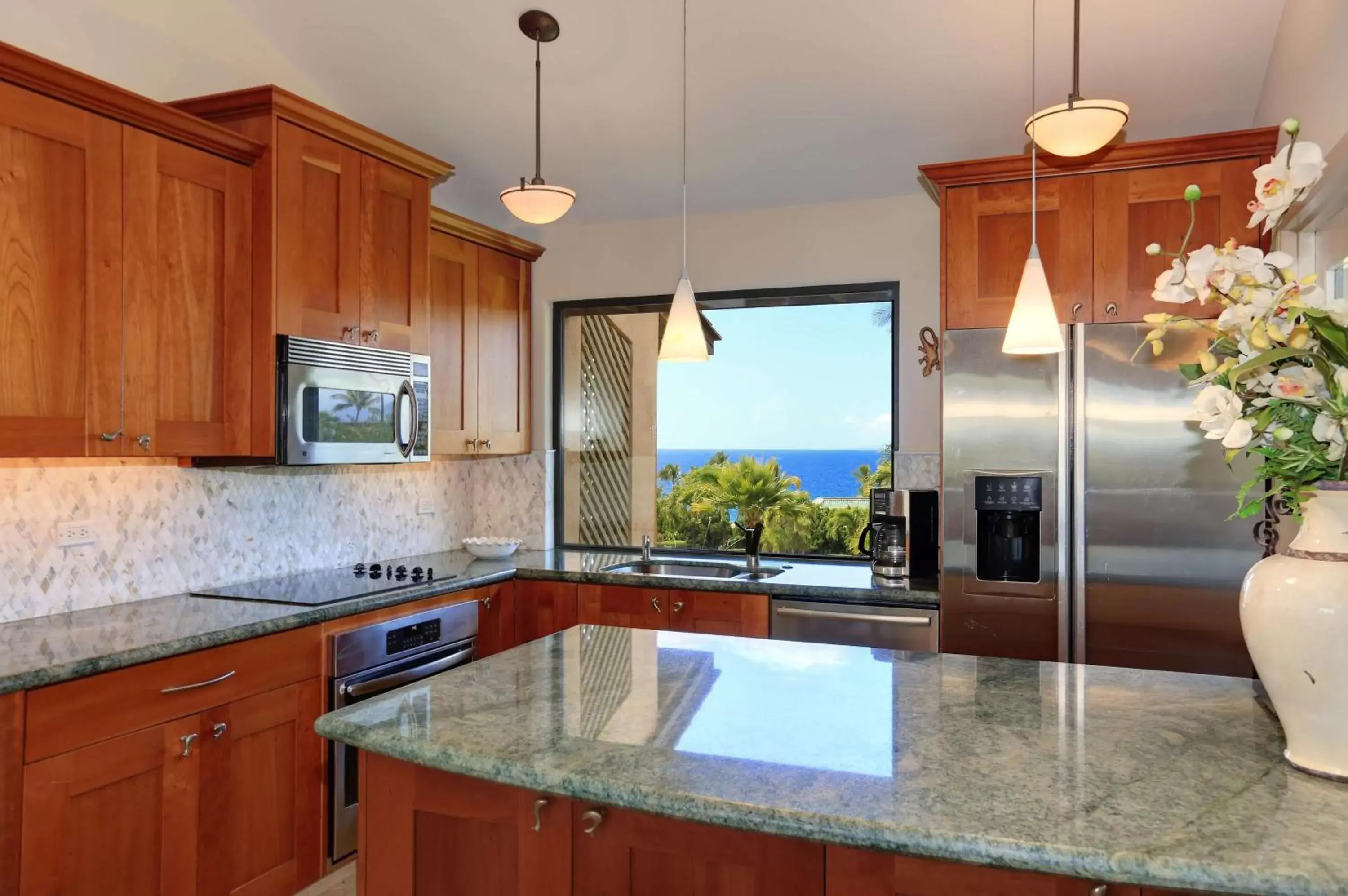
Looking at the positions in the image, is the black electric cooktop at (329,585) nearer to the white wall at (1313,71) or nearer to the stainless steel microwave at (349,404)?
the stainless steel microwave at (349,404)

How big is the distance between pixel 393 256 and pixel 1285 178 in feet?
9.51

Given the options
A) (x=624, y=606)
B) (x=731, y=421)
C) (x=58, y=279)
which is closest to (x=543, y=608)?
(x=624, y=606)

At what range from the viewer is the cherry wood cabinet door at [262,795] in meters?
2.45

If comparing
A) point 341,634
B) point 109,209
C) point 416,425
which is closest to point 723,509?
point 416,425

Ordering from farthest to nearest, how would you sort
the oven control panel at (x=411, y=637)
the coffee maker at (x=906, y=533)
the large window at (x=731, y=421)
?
1. the large window at (x=731, y=421)
2. the coffee maker at (x=906, y=533)
3. the oven control panel at (x=411, y=637)

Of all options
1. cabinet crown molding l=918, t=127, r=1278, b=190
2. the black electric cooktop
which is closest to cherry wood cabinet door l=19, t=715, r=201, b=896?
the black electric cooktop

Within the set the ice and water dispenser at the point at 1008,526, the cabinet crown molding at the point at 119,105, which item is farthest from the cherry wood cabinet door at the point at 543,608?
the cabinet crown molding at the point at 119,105

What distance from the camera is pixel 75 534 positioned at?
270 centimetres

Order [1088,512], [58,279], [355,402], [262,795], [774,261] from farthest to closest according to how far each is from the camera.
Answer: [774,261] < [355,402] < [1088,512] < [262,795] < [58,279]

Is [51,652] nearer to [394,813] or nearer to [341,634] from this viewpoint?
[341,634]

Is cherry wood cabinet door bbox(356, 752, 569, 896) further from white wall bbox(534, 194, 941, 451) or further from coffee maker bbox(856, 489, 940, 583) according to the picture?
white wall bbox(534, 194, 941, 451)

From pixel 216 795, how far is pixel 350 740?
129 cm

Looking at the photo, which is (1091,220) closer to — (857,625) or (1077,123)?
(1077,123)

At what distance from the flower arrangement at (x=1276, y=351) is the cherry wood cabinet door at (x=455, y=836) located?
1173mm
